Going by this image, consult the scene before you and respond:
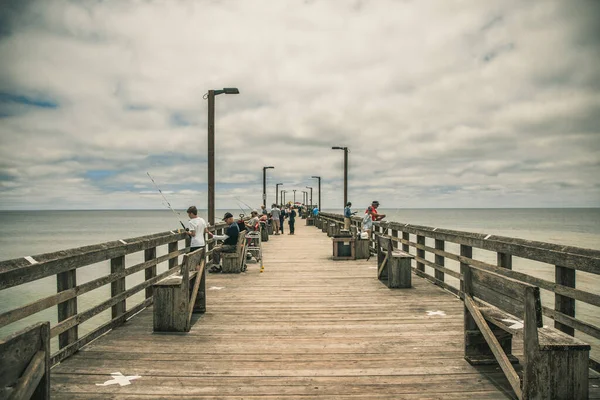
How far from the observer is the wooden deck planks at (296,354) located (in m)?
3.92

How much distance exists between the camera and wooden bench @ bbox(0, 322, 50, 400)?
2514mm

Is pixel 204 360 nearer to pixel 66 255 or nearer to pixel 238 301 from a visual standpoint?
pixel 66 255

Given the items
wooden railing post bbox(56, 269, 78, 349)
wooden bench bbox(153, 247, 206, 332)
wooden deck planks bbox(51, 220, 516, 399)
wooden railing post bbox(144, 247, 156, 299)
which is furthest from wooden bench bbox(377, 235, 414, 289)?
wooden railing post bbox(56, 269, 78, 349)

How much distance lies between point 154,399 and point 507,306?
133 inches

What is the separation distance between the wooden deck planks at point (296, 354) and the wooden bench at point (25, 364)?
111 centimetres

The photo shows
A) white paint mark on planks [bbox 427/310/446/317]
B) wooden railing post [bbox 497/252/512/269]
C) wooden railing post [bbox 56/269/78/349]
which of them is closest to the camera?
wooden railing post [bbox 56/269/78/349]

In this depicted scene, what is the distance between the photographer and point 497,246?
20.4ft

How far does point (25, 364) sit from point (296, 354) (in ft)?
9.52

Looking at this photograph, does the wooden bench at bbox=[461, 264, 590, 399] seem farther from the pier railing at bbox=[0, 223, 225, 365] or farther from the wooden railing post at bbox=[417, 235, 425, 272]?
the wooden railing post at bbox=[417, 235, 425, 272]

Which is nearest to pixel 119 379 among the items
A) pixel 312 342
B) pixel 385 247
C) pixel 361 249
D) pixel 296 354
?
pixel 296 354

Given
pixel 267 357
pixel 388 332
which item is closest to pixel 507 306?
pixel 388 332

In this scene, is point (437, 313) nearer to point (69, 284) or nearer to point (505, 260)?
point (505, 260)

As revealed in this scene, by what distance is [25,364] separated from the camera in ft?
8.91

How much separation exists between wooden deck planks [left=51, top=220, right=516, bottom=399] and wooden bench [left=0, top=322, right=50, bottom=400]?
3.63 feet
